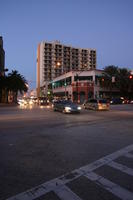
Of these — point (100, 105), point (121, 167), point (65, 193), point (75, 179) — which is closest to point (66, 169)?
point (75, 179)

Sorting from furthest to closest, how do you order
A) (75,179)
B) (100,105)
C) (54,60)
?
1. (54,60)
2. (100,105)
3. (75,179)

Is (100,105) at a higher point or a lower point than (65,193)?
higher

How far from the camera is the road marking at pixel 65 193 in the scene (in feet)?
12.6

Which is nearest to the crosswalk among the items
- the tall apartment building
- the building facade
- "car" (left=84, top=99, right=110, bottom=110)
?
"car" (left=84, top=99, right=110, bottom=110)

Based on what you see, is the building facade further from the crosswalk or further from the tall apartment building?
the crosswalk

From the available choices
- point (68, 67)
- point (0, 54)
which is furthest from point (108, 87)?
point (68, 67)

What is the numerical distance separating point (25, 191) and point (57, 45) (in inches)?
4978

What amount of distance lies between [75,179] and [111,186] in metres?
0.81

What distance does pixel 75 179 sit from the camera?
468cm

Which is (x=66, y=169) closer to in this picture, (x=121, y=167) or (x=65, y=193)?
(x=65, y=193)

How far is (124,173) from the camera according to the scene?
509cm

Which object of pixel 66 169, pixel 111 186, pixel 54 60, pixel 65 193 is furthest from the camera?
pixel 54 60

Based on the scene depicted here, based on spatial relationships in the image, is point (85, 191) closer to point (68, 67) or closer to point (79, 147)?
point (79, 147)

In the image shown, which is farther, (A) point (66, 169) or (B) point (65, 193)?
(A) point (66, 169)
